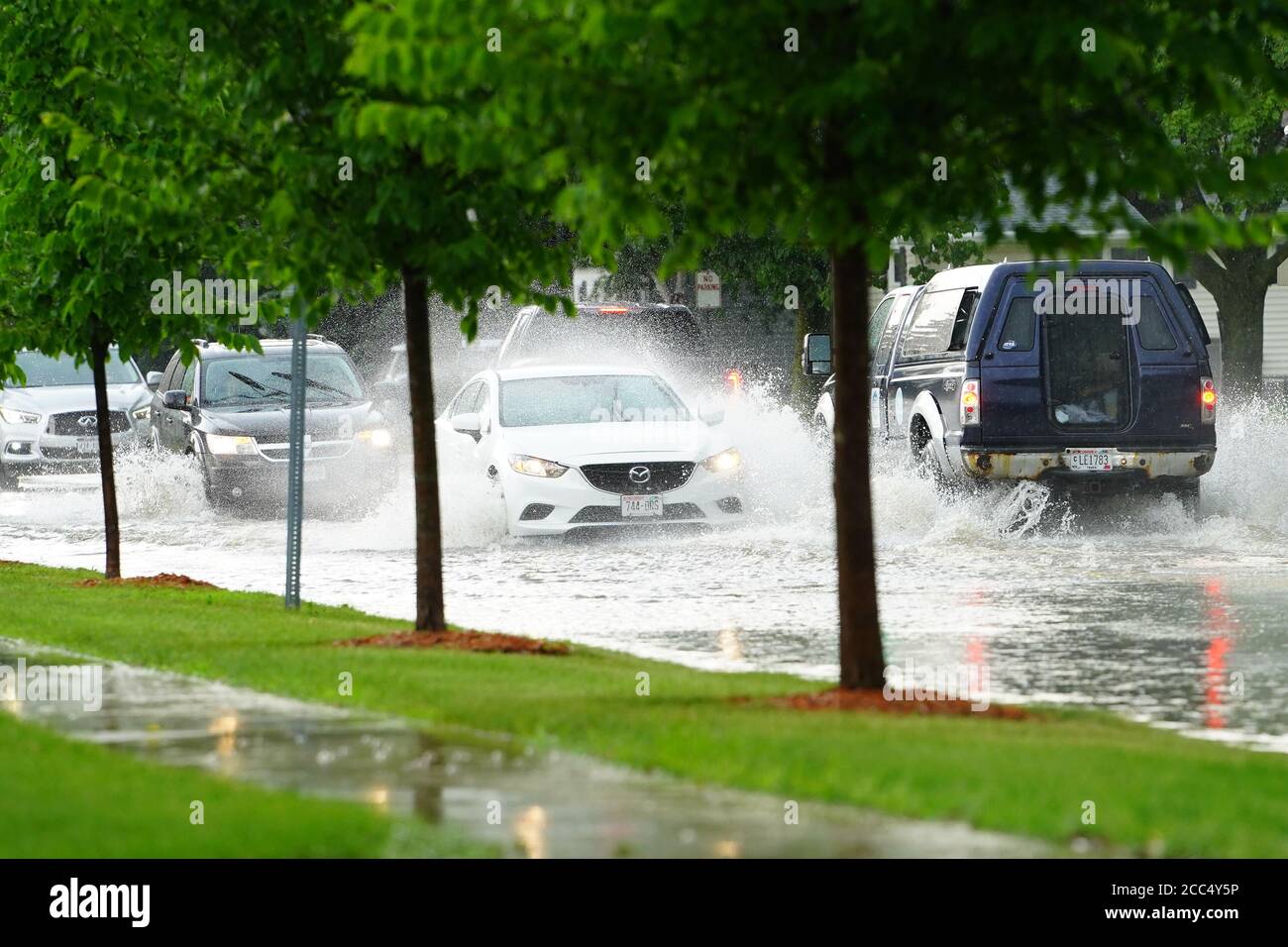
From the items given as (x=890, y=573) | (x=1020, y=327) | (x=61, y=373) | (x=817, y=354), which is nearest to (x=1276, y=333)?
(x=61, y=373)

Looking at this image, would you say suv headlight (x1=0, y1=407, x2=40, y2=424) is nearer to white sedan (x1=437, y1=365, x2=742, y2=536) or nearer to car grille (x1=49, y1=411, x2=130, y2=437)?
car grille (x1=49, y1=411, x2=130, y2=437)

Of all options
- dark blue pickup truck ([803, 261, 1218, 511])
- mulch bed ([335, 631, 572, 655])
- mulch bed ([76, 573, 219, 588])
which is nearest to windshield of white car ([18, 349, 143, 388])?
mulch bed ([76, 573, 219, 588])

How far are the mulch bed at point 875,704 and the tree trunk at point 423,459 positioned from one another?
135 inches

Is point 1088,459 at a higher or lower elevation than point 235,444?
lower

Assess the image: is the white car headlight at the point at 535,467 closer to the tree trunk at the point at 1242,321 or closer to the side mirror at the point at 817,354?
the side mirror at the point at 817,354

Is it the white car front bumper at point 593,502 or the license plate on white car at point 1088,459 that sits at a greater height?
the license plate on white car at point 1088,459

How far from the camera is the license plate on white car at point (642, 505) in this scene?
21.6m

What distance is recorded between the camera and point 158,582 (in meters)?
18.2

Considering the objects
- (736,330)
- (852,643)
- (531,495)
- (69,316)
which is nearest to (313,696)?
(852,643)

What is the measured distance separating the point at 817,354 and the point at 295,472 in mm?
8179

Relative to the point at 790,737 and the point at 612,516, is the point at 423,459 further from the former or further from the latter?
the point at 612,516

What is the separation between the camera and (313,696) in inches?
438

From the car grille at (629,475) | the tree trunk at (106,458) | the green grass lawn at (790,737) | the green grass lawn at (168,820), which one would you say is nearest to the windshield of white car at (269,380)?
the car grille at (629,475)
